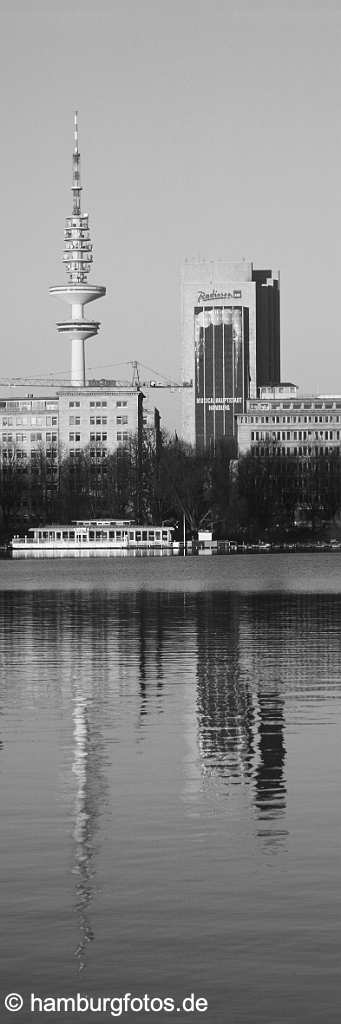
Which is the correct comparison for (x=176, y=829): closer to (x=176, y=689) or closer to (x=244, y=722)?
(x=244, y=722)

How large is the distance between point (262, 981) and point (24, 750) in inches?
554

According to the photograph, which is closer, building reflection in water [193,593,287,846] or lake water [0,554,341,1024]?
lake water [0,554,341,1024]

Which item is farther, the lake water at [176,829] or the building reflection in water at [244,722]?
the building reflection in water at [244,722]

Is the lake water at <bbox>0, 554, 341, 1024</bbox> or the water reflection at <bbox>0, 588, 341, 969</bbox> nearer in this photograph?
the lake water at <bbox>0, 554, 341, 1024</bbox>

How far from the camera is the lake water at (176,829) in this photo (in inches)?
619

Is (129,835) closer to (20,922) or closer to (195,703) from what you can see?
(20,922)

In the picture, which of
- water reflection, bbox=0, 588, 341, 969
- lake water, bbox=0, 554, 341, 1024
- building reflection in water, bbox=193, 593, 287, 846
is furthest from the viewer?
building reflection in water, bbox=193, 593, 287, 846

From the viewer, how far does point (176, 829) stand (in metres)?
21.8

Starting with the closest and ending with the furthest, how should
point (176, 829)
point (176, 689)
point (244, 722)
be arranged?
point (176, 829)
point (244, 722)
point (176, 689)

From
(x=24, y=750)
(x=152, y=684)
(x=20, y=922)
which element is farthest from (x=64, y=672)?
(x=20, y=922)

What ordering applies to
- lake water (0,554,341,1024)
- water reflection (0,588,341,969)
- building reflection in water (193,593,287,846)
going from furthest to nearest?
building reflection in water (193,593,287,846) < water reflection (0,588,341,969) < lake water (0,554,341,1024)

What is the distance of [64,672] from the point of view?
143 ft

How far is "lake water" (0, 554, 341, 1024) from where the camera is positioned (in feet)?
51.6

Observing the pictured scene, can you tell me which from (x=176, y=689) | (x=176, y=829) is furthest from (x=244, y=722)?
(x=176, y=829)
